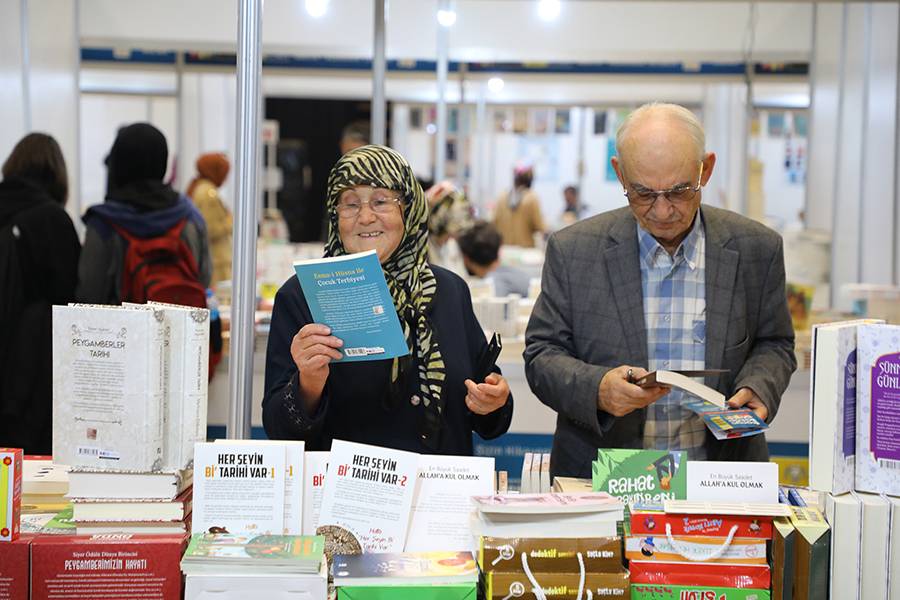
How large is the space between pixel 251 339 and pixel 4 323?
2069 mm

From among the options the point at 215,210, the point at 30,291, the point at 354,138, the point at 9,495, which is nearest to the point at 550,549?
the point at 9,495

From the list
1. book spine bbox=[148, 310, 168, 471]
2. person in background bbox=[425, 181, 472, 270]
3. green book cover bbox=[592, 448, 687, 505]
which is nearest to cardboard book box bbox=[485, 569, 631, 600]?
green book cover bbox=[592, 448, 687, 505]

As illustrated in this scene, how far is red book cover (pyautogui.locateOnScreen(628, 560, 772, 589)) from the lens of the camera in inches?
68.8

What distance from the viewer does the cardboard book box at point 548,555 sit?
1685mm

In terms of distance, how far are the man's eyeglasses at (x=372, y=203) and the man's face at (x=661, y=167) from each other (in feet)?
1.67

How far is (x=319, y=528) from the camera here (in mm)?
1837

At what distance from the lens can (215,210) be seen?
701 centimetres

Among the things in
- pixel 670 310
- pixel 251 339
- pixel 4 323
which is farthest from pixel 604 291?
pixel 4 323

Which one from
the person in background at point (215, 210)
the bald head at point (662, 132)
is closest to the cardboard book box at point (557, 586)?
the bald head at point (662, 132)

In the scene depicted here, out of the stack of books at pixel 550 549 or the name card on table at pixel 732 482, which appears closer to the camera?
the stack of books at pixel 550 549

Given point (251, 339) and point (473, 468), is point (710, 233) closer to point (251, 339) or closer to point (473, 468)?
point (473, 468)

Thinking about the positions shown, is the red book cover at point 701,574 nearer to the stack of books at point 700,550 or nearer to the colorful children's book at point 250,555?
the stack of books at point 700,550

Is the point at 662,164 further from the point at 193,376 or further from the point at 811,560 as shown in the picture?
the point at 193,376

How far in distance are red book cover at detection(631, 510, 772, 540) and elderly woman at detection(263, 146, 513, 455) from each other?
435 millimetres
